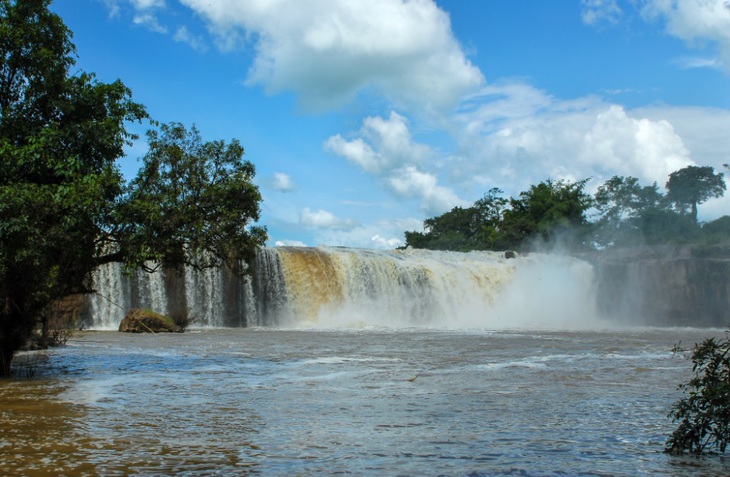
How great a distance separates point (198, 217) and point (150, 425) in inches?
207

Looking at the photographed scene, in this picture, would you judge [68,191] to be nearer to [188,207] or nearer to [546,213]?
[188,207]

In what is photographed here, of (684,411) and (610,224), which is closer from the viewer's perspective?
(684,411)

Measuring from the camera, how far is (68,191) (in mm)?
9773

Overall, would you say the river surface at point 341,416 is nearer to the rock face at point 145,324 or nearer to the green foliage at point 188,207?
the green foliage at point 188,207

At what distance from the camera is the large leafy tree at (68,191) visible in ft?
32.0

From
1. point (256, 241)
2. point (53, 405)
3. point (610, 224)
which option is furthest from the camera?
point (610, 224)

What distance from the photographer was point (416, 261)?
36.3 m

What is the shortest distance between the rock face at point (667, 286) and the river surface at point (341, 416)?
24645mm

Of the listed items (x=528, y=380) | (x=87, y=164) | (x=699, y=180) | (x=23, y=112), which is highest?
(x=699, y=180)

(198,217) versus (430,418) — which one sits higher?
(198,217)

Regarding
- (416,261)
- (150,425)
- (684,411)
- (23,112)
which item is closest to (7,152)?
(23,112)

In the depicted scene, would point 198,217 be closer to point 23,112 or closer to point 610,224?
point 23,112

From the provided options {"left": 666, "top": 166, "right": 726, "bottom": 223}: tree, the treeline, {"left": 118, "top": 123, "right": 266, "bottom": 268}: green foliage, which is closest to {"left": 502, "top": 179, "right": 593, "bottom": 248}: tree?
the treeline

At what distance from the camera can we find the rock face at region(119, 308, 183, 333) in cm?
2458
